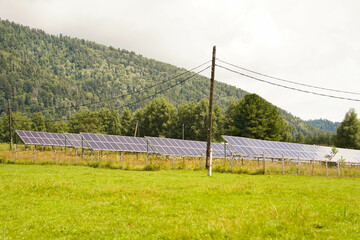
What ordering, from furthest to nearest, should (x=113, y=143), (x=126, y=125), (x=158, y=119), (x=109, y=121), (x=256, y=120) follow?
(x=109, y=121), (x=126, y=125), (x=158, y=119), (x=256, y=120), (x=113, y=143)

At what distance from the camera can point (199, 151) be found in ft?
187

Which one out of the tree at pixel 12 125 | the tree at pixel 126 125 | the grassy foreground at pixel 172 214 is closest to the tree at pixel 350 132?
the tree at pixel 126 125

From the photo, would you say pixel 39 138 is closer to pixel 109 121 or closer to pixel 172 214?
pixel 172 214

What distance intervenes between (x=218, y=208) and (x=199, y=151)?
140ft

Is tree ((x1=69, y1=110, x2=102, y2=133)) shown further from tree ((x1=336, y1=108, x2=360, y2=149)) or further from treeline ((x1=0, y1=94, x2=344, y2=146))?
tree ((x1=336, y1=108, x2=360, y2=149))

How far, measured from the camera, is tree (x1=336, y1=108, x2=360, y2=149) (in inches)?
4129

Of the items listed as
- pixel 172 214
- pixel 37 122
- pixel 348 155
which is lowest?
pixel 172 214

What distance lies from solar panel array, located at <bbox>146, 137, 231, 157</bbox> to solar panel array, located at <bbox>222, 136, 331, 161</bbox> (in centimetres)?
508

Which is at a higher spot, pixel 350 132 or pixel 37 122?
pixel 37 122

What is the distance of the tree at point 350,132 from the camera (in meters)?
105

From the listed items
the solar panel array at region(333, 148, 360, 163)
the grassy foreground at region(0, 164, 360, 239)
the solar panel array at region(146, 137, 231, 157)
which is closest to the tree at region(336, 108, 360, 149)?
the solar panel array at region(333, 148, 360, 163)

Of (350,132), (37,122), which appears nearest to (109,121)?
(37,122)

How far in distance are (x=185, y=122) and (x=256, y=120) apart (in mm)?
33348

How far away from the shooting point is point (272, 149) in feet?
185
